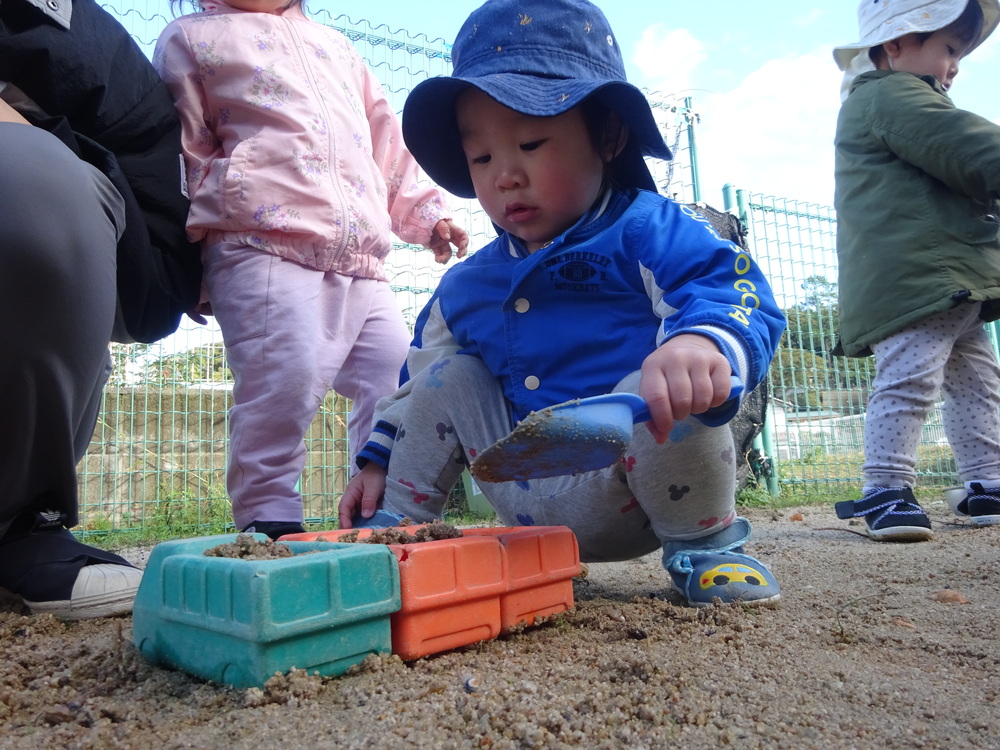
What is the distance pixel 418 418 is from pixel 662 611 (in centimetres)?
65

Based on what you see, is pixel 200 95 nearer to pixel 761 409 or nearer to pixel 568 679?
pixel 568 679

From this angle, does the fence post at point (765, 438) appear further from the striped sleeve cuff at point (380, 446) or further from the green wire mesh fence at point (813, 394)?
the striped sleeve cuff at point (380, 446)

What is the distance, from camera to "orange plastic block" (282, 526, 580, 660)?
90 cm

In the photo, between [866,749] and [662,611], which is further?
[662,611]

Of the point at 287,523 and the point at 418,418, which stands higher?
the point at 418,418

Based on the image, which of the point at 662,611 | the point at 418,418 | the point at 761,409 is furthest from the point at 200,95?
the point at 761,409

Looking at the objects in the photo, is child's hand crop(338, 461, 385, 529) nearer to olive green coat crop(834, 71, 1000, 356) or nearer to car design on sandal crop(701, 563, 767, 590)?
car design on sandal crop(701, 563, 767, 590)

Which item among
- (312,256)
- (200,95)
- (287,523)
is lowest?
(287,523)

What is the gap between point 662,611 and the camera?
3.72 ft

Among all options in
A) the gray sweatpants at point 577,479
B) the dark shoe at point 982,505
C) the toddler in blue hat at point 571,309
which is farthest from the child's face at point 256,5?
the dark shoe at point 982,505

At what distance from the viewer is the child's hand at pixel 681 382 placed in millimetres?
994

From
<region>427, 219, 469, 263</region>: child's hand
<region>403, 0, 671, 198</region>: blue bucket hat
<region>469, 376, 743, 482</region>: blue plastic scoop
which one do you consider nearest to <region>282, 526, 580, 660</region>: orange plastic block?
<region>469, 376, 743, 482</region>: blue plastic scoop

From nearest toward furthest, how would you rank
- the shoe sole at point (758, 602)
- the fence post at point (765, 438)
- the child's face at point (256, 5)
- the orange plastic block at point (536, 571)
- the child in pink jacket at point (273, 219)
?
the orange plastic block at point (536, 571), the shoe sole at point (758, 602), the child in pink jacket at point (273, 219), the child's face at point (256, 5), the fence post at point (765, 438)

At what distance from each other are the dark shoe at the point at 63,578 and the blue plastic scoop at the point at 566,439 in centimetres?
66
